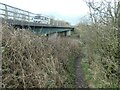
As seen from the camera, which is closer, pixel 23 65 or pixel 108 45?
pixel 23 65

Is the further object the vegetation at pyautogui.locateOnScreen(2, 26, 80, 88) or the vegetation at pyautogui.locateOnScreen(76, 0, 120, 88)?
the vegetation at pyautogui.locateOnScreen(76, 0, 120, 88)

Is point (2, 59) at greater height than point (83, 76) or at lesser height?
greater

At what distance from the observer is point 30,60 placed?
8555mm

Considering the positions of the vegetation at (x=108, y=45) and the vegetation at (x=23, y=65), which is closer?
the vegetation at (x=23, y=65)

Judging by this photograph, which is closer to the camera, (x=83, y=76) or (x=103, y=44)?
(x=103, y=44)

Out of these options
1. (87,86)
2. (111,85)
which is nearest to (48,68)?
(111,85)

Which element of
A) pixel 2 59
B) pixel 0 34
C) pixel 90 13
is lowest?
pixel 2 59

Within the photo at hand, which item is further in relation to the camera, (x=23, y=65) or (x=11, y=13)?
(x=11, y=13)

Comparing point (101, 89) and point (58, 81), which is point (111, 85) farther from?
point (58, 81)

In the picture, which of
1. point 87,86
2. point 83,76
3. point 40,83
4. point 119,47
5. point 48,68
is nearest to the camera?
point 40,83

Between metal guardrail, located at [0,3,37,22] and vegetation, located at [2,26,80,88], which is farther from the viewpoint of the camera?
metal guardrail, located at [0,3,37,22]

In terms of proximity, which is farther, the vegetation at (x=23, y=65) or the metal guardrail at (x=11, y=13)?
the metal guardrail at (x=11, y=13)

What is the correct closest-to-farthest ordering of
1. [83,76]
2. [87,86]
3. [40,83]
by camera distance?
[40,83], [87,86], [83,76]

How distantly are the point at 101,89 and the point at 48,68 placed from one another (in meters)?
2.69
